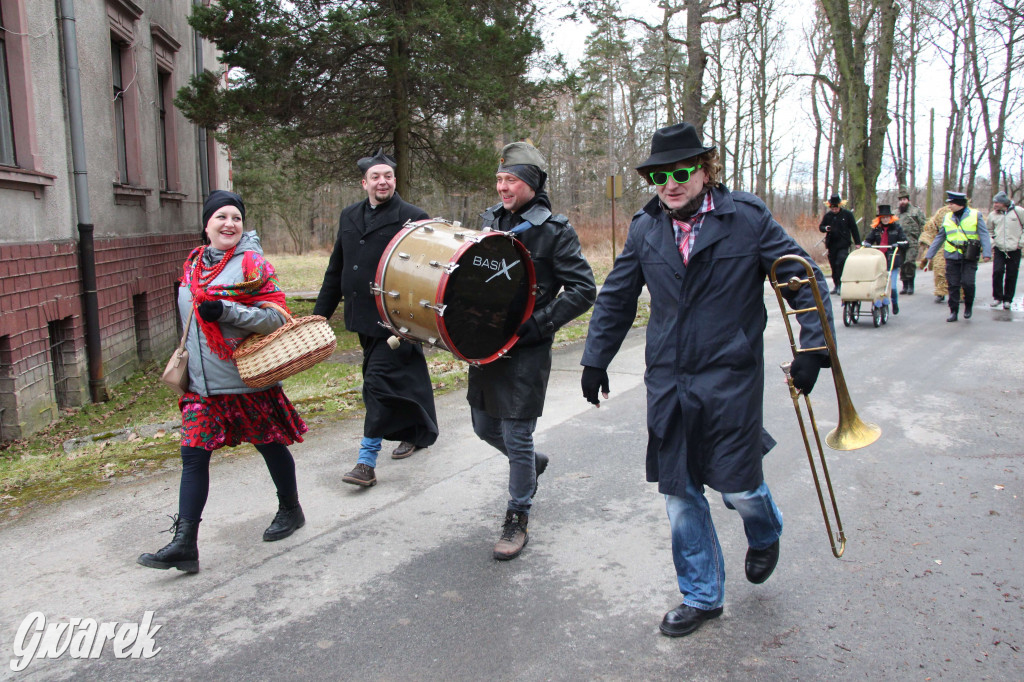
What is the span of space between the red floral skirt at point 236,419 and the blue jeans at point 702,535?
1890mm

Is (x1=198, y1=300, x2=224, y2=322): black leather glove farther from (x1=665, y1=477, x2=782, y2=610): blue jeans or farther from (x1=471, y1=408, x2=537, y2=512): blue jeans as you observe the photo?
(x1=665, y1=477, x2=782, y2=610): blue jeans

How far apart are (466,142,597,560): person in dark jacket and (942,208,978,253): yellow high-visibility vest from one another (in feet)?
31.9

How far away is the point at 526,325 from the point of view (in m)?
3.80

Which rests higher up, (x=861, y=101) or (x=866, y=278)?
(x=861, y=101)

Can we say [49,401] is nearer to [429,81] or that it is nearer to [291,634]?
[291,634]

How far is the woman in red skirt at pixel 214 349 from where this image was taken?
11.8 feet

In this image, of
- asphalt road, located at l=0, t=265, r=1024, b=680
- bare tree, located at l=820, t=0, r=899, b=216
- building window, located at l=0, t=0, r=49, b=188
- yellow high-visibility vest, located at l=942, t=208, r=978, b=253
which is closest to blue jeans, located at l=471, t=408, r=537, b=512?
asphalt road, located at l=0, t=265, r=1024, b=680

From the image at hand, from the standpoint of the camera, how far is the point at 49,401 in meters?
7.39

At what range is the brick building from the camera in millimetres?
6949

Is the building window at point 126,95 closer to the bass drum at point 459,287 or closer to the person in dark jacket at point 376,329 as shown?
the person in dark jacket at point 376,329

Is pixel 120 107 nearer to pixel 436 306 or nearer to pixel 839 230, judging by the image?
pixel 436 306

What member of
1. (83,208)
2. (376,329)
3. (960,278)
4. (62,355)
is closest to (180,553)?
(376,329)

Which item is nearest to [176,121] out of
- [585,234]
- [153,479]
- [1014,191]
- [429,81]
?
[429,81]

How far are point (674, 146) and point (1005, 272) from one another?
37.9 ft
